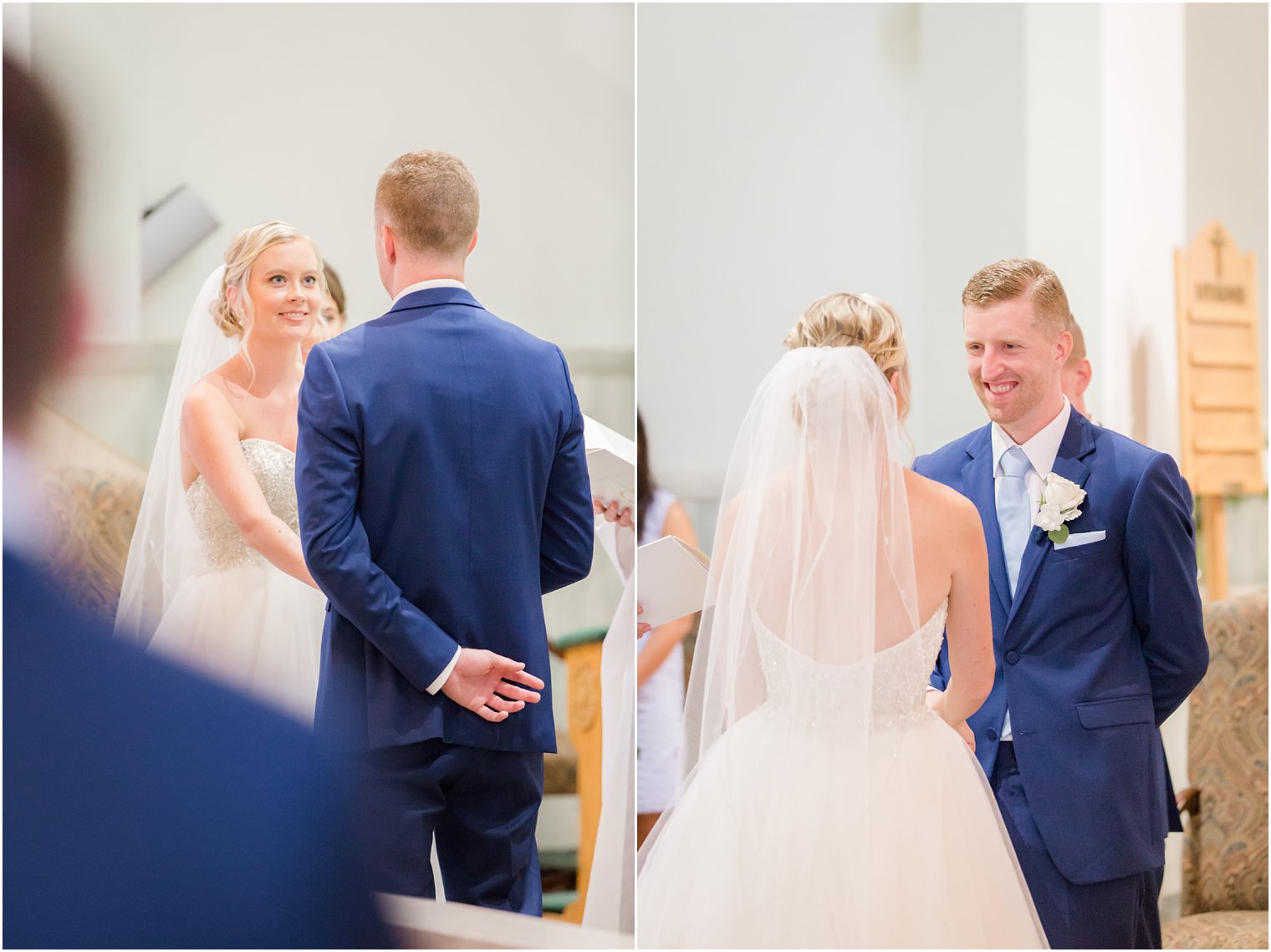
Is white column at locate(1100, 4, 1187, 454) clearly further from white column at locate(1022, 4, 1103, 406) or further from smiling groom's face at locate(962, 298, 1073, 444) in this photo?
smiling groom's face at locate(962, 298, 1073, 444)

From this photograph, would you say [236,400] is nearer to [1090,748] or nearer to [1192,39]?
[1090,748]

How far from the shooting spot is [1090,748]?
262cm

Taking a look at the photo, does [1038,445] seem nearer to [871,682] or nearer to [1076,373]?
[1076,373]

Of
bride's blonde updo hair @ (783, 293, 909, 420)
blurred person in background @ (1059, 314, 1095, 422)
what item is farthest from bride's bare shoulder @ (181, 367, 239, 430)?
blurred person in background @ (1059, 314, 1095, 422)

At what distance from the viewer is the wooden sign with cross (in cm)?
288

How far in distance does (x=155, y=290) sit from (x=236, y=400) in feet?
1.02

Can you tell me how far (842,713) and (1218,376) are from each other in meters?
1.32

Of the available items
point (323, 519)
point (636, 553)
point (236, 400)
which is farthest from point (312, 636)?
point (636, 553)

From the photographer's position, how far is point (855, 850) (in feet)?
7.87

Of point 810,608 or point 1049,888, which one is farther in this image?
point 1049,888

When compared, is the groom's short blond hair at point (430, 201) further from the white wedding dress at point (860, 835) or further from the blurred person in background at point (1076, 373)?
the blurred person in background at point (1076, 373)

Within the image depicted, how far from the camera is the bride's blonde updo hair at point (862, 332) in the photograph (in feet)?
8.50

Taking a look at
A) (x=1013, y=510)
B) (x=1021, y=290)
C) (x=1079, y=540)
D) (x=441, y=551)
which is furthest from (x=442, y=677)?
(x=1021, y=290)

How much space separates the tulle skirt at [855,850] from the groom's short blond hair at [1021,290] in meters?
0.94
